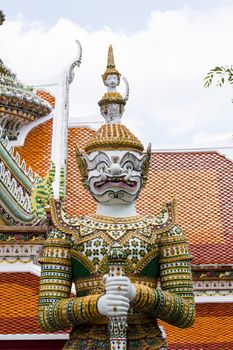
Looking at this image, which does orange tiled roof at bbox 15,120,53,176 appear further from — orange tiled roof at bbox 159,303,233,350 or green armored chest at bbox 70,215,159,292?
green armored chest at bbox 70,215,159,292

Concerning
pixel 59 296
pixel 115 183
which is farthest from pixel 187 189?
pixel 59 296

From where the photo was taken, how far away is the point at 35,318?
18.5 feet

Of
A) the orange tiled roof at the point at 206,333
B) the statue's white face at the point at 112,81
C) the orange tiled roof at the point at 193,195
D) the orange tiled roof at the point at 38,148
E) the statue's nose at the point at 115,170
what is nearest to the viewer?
the statue's nose at the point at 115,170

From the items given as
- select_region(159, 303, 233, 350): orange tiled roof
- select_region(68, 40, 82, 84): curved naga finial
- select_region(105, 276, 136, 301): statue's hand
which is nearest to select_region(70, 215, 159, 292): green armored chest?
select_region(105, 276, 136, 301): statue's hand

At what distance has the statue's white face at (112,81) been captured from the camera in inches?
191

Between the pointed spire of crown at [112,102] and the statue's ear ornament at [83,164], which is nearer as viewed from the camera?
the statue's ear ornament at [83,164]

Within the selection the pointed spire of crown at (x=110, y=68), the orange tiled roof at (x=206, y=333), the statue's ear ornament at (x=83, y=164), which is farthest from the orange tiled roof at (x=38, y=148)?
the statue's ear ornament at (x=83, y=164)

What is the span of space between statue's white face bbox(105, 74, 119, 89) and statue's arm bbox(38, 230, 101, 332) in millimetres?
1262

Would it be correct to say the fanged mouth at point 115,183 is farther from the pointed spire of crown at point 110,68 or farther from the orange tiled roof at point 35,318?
the orange tiled roof at point 35,318

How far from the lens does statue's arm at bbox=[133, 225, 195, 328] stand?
3.96 meters

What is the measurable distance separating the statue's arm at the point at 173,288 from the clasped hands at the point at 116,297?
0.16 m

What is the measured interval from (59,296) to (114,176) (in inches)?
34.6

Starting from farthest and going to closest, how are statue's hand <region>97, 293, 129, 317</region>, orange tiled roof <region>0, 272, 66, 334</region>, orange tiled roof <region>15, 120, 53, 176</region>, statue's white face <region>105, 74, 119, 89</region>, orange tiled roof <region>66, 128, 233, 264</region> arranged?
1. orange tiled roof <region>15, 120, 53, 176</region>
2. orange tiled roof <region>66, 128, 233, 264</region>
3. orange tiled roof <region>0, 272, 66, 334</region>
4. statue's white face <region>105, 74, 119, 89</region>
5. statue's hand <region>97, 293, 129, 317</region>

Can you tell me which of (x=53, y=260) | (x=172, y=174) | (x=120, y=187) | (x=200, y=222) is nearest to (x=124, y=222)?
(x=120, y=187)
